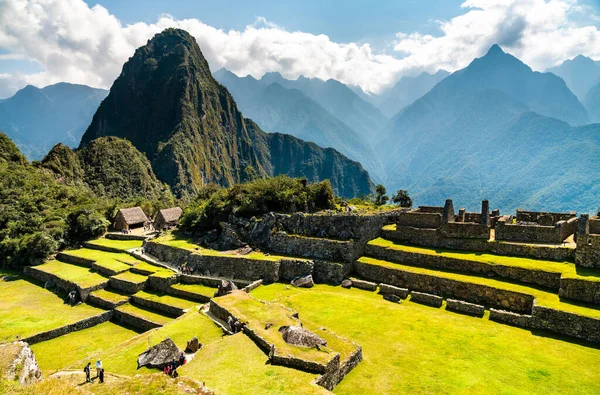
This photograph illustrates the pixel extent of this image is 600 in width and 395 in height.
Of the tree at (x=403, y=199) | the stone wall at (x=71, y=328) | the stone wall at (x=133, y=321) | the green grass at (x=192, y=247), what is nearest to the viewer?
the stone wall at (x=71, y=328)

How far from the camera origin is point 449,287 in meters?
19.8

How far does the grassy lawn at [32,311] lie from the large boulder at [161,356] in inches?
479

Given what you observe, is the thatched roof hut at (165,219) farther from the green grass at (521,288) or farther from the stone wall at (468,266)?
the green grass at (521,288)

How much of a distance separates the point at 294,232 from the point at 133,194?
7925 cm

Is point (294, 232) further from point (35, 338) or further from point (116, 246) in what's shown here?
point (116, 246)

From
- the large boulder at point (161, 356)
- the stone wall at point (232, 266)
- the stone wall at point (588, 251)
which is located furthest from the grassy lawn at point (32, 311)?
the stone wall at point (588, 251)

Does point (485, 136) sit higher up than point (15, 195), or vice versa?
point (485, 136)

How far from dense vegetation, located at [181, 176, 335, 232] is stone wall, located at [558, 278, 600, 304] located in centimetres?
2053

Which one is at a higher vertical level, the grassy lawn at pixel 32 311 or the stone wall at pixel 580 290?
the stone wall at pixel 580 290

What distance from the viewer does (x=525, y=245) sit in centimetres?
2064

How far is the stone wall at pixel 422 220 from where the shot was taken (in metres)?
25.5

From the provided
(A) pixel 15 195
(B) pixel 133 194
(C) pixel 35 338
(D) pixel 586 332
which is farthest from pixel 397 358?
(B) pixel 133 194

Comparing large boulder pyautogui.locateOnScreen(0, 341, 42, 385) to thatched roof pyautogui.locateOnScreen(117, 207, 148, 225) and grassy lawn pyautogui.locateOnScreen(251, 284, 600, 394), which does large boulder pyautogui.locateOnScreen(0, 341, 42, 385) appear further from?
thatched roof pyautogui.locateOnScreen(117, 207, 148, 225)

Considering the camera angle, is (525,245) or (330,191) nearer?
(525,245)
